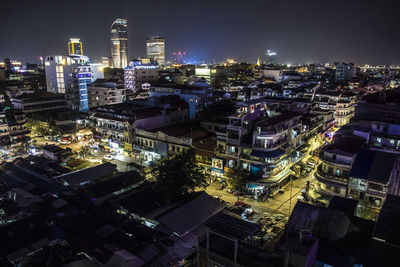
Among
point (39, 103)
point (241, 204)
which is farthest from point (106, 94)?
point (241, 204)

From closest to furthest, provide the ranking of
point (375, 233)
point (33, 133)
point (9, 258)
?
point (375, 233) → point (9, 258) → point (33, 133)

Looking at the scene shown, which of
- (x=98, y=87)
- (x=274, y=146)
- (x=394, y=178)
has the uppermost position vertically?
(x=98, y=87)

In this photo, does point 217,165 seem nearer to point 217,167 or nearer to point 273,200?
point 217,167

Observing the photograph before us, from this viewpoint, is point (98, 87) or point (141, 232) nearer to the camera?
point (141, 232)

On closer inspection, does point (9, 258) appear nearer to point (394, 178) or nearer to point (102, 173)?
point (102, 173)

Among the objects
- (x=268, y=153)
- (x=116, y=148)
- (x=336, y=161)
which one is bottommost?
(x=116, y=148)

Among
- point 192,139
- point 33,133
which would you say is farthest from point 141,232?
point 33,133
